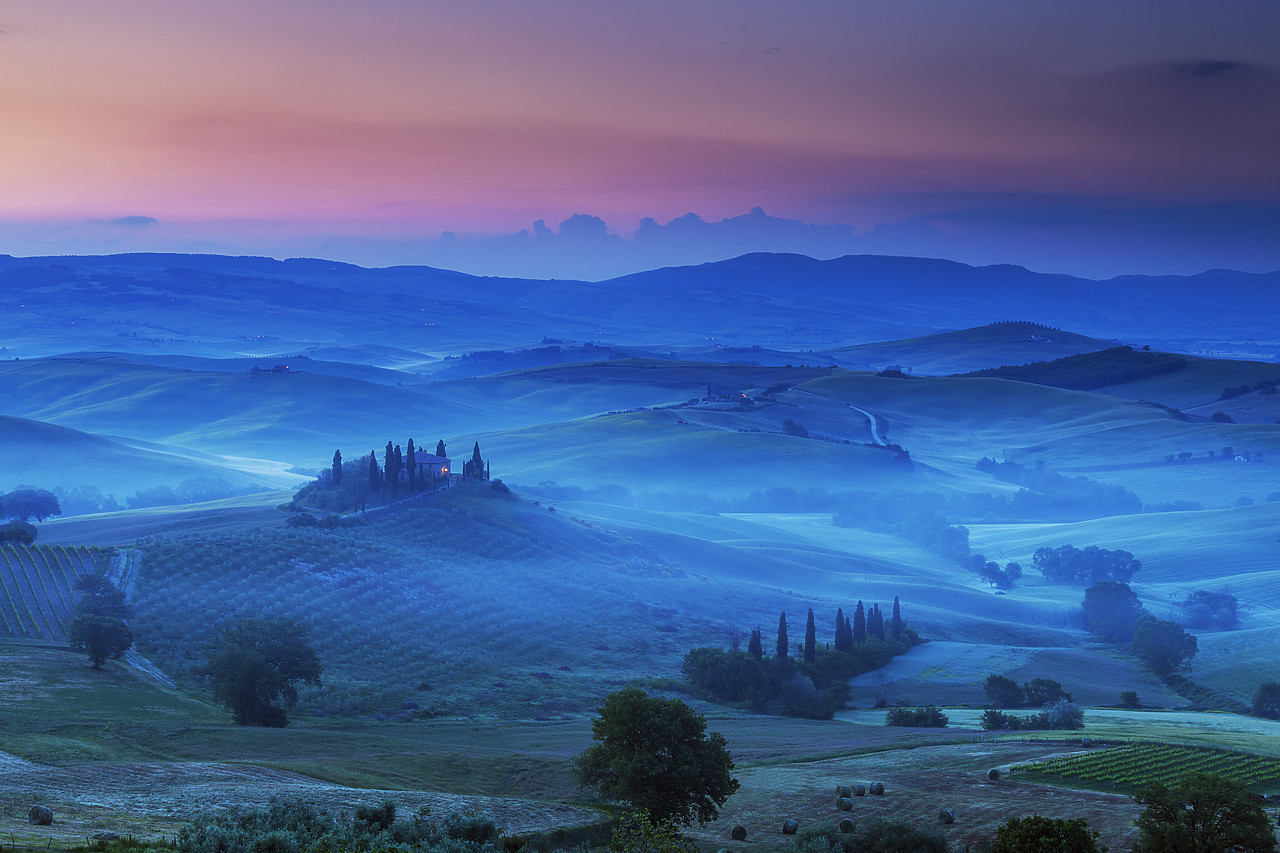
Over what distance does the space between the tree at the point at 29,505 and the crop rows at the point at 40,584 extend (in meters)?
43.2

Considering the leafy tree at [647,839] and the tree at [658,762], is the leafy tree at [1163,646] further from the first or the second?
the leafy tree at [647,839]

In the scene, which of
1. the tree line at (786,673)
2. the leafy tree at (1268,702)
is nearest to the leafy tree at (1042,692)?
the tree line at (786,673)

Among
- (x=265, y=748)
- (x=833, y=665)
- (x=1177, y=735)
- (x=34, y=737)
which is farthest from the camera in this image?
(x=833, y=665)

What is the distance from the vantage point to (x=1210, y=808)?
104 ft

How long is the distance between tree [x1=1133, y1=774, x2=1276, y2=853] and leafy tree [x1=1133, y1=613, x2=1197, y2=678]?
211 ft

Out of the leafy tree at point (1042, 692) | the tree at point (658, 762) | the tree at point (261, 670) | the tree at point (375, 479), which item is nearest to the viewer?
the tree at point (658, 762)

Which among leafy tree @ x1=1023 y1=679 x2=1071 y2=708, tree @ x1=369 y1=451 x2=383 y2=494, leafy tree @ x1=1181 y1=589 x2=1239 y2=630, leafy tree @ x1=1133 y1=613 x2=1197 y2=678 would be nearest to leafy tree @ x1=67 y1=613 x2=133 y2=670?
tree @ x1=369 y1=451 x2=383 y2=494

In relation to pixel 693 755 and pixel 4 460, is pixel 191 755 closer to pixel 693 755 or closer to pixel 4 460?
pixel 693 755

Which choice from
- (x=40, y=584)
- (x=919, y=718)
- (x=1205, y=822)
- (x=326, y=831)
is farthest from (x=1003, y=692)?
(x=40, y=584)

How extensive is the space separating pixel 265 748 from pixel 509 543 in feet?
223

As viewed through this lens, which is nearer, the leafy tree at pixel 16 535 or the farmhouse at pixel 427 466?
the leafy tree at pixel 16 535

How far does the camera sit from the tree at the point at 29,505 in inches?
4973

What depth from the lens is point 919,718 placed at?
64.1m

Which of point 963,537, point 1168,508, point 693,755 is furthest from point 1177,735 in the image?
point 1168,508
